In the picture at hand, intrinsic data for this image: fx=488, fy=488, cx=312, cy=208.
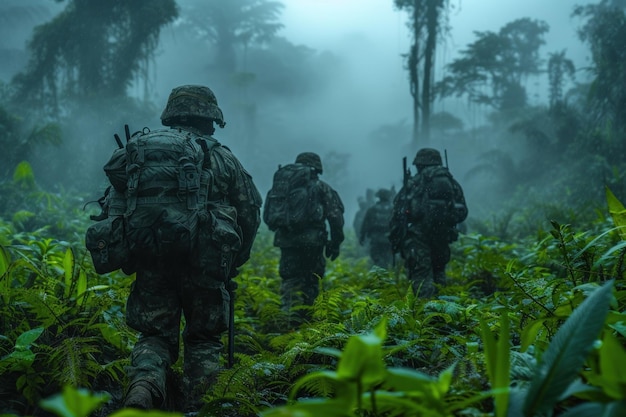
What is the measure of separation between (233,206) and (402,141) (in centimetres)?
7463

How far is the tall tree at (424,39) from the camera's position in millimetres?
25344

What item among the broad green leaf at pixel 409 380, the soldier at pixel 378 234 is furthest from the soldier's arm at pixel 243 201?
the soldier at pixel 378 234

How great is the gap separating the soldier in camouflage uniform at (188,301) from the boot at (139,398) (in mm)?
316

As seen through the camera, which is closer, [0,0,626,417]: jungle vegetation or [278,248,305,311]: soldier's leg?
[0,0,626,417]: jungle vegetation

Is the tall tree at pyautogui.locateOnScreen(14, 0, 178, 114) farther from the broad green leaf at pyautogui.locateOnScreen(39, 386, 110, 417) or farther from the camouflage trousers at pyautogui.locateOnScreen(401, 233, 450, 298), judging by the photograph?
the broad green leaf at pyautogui.locateOnScreen(39, 386, 110, 417)

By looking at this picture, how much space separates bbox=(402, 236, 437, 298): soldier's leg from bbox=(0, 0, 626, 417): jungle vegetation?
0.99ft

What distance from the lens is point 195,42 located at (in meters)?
60.5

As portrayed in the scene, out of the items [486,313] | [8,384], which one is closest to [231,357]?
[8,384]

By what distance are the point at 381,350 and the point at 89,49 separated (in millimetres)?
20904

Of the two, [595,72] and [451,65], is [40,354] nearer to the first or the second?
[595,72]

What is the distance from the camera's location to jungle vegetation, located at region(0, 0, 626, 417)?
1386 millimetres

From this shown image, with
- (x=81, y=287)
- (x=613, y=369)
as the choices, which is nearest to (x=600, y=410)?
(x=613, y=369)

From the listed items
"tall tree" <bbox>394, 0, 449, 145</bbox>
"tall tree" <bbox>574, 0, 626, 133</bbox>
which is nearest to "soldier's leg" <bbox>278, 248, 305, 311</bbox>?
"tall tree" <bbox>574, 0, 626, 133</bbox>

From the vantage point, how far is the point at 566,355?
1368 millimetres
